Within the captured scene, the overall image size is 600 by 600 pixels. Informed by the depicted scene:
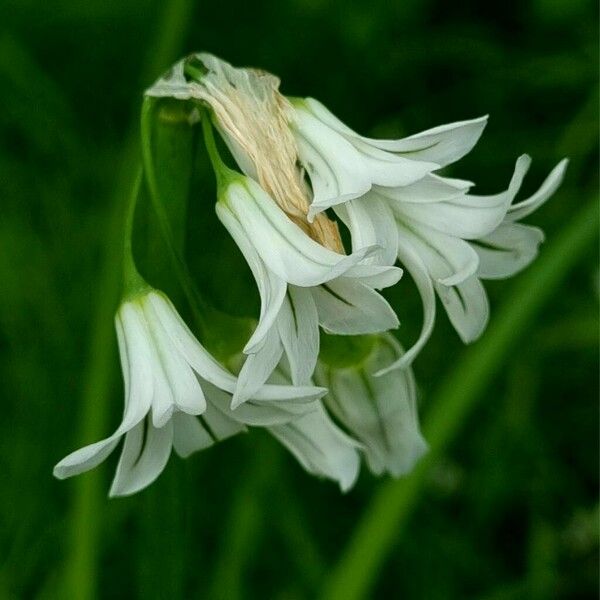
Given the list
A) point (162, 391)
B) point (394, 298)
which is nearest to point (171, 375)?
point (162, 391)

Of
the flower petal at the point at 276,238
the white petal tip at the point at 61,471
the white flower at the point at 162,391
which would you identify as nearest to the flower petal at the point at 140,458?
the white flower at the point at 162,391

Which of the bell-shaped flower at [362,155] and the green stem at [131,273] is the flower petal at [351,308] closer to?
the bell-shaped flower at [362,155]

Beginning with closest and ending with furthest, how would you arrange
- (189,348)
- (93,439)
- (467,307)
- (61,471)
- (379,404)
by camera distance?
(61,471) → (189,348) → (467,307) → (379,404) → (93,439)

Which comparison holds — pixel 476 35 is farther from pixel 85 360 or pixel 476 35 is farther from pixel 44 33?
pixel 85 360

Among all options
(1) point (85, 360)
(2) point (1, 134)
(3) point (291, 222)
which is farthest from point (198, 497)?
(3) point (291, 222)

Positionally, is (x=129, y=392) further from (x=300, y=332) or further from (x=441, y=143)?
(x=441, y=143)
